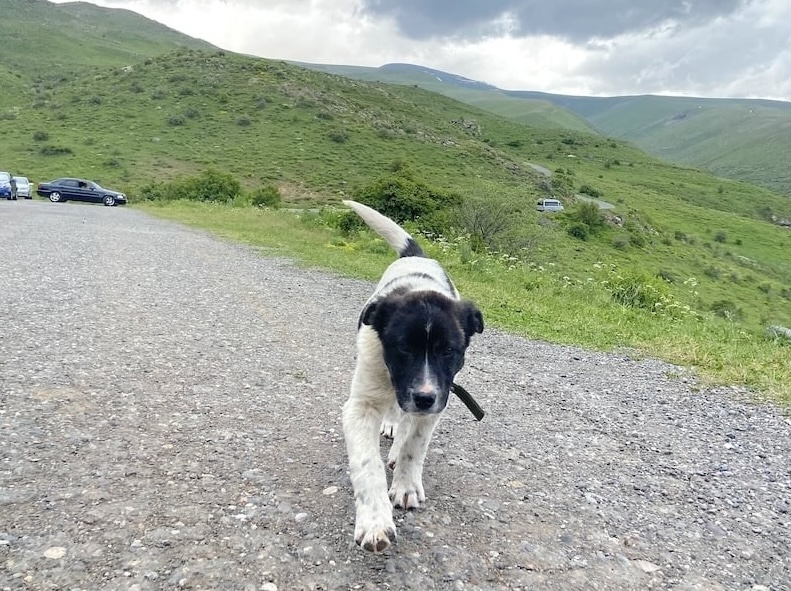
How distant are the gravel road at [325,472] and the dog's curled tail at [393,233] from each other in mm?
1263

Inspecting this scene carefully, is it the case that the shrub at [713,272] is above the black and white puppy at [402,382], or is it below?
below

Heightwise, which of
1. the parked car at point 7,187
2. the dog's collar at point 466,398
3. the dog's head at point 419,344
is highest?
the dog's head at point 419,344

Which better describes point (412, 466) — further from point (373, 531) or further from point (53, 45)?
point (53, 45)

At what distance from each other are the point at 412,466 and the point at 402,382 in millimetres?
526

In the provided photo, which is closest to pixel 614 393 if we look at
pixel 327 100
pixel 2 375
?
pixel 2 375

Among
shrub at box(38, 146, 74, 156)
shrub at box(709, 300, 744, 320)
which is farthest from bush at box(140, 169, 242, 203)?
shrub at box(709, 300, 744, 320)

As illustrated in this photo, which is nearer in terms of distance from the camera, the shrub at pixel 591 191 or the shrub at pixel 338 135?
the shrub at pixel 338 135

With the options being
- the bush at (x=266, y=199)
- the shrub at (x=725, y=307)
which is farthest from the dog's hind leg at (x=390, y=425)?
the bush at (x=266, y=199)

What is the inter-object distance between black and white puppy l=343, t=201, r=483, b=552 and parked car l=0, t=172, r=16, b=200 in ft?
121

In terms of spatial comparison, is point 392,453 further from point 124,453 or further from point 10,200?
point 10,200

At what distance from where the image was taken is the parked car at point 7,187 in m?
33.8

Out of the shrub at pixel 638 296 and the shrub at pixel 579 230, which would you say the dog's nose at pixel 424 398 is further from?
the shrub at pixel 579 230

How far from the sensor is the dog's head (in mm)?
3164

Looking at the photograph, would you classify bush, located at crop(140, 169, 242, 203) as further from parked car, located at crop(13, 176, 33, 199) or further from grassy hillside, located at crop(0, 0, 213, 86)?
grassy hillside, located at crop(0, 0, 213, 86)
